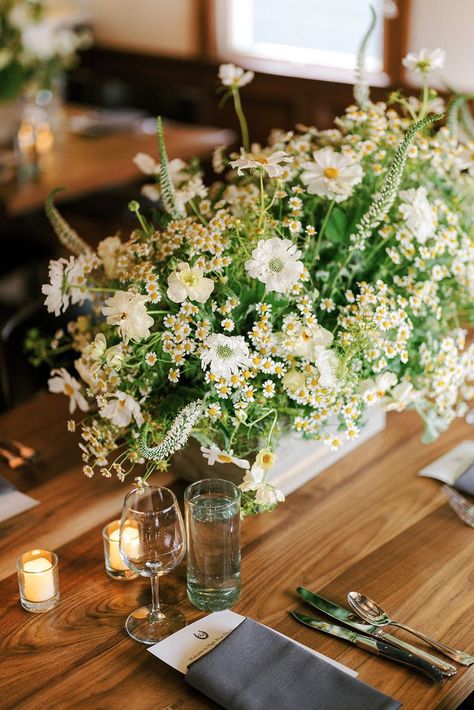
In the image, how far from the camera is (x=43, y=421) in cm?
192

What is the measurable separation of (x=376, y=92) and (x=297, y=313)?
3167 millimetres

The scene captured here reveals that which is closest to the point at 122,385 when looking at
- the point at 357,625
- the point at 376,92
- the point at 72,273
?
the point at 72,273

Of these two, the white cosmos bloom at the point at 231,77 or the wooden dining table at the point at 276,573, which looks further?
the white cosmos bloom at the point at 231,77

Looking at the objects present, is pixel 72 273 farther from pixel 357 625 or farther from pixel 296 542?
pixel 357 625

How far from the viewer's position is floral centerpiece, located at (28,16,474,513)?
1.36 meters

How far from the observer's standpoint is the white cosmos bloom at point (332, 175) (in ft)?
4.88

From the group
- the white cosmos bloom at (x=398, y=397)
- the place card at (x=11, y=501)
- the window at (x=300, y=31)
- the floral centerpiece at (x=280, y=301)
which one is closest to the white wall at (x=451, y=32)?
the window at (x=300, y=31)

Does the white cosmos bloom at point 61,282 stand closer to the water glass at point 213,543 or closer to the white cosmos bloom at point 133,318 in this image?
the white cosmos bloom at point 133,318

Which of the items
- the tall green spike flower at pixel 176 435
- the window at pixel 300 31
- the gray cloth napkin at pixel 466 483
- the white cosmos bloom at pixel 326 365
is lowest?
the window at pixel 300 31

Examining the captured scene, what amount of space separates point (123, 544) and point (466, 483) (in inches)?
26.6

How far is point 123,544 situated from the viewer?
129 cm

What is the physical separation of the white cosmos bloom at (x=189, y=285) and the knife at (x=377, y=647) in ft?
1.61

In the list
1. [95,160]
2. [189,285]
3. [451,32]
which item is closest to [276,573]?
[189,285]

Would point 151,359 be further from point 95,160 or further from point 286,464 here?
point 95,160
